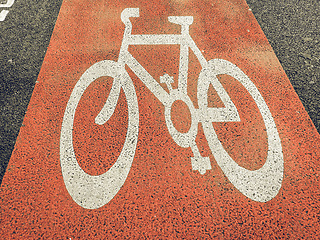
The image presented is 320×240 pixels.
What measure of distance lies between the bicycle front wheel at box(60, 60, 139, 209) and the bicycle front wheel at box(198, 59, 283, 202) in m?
0.93

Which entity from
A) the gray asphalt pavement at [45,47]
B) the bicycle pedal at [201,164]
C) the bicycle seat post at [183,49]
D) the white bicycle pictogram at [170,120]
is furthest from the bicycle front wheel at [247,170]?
the gray asphalt pavement at [45,47]

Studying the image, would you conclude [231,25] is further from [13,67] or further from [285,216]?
[13,67]

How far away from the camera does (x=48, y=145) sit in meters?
2.37

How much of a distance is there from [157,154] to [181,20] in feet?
7.70

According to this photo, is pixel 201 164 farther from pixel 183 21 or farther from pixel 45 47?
pixel 45 47

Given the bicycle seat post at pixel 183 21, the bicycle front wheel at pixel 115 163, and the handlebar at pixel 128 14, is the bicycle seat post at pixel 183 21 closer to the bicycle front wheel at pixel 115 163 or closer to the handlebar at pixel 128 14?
the handlebar at pixel 128 14

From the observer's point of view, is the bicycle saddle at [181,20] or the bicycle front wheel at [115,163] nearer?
the bicycle front wheel at [115,163]

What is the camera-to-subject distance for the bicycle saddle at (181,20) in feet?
10.9

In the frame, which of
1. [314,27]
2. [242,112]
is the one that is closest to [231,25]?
[314,27]

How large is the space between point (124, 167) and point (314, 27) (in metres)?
3.92

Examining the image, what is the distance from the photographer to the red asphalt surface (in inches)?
78.7

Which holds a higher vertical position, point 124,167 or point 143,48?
point 143,48

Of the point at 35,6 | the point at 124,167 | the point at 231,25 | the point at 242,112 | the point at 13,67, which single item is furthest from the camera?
the point at 35,6

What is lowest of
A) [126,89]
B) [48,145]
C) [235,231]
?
[235,231]
